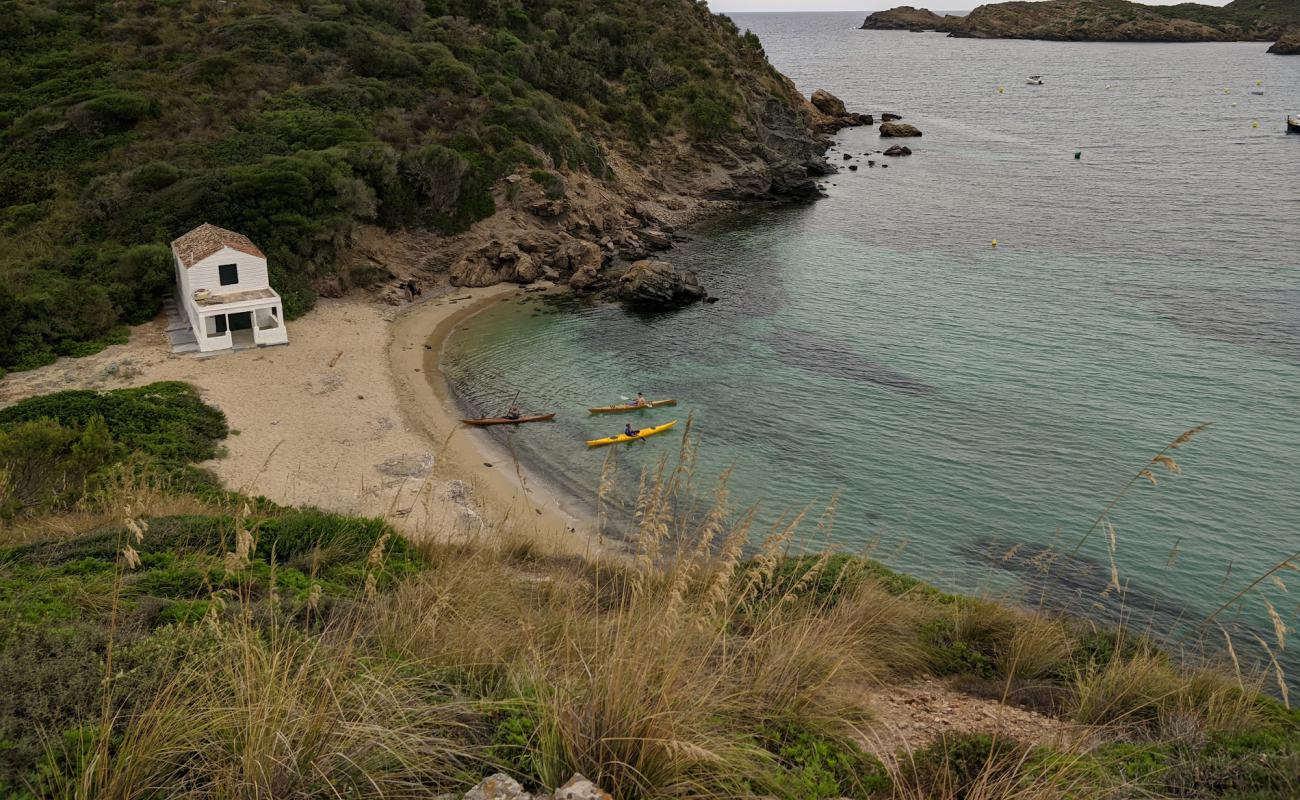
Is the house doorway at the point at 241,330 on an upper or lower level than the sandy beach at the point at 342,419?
upper

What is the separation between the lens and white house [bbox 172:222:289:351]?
27456 millimetres

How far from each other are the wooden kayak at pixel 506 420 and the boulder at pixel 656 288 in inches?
474

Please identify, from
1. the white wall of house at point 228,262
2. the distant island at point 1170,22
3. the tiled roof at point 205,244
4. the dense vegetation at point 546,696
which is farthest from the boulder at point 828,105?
the distant island at point 1170,22

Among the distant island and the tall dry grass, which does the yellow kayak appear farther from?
the distant island

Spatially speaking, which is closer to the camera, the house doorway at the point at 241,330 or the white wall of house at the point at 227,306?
the white wall of house at the point at 227,306

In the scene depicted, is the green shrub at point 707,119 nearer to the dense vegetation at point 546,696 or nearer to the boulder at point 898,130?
the boulder at point 898,130

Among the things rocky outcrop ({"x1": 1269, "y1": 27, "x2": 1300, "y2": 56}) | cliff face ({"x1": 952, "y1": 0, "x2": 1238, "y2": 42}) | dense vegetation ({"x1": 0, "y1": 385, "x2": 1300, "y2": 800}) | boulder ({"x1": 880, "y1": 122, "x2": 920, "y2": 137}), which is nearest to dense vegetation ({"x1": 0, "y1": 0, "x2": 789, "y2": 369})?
dense vegetation ({"x1": 0, "y1": 385, "x2": 1300, "y2": 800})

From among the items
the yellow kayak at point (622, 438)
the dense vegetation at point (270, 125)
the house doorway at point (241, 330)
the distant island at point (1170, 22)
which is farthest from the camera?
the distant island at point (1170, 22)

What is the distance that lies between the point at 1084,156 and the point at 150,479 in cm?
7509

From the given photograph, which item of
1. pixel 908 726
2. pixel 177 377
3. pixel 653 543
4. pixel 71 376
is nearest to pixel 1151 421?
pixel 908 726

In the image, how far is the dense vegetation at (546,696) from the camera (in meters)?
4.17

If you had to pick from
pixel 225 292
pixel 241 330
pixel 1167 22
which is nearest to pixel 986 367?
pixel 241 330

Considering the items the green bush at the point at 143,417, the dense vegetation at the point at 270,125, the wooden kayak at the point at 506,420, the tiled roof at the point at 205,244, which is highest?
the dense vegetation at the point at 270,125

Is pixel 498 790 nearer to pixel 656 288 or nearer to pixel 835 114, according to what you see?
pixel 656 288
